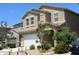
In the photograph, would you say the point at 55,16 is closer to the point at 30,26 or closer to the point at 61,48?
the point at 30,26

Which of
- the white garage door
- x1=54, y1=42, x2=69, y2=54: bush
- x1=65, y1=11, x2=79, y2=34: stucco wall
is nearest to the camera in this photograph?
x1=54, y1=42, x2=69, y2=54: bush

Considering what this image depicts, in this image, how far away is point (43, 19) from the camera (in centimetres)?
922

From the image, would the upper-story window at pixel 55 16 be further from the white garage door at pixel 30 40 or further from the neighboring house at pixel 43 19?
the white garage door at pixel 30 40

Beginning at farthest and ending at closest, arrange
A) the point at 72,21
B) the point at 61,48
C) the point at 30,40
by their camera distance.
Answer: the point at 30,40 < the point at 72,21 < the point at 61,48

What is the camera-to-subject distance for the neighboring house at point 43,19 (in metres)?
9.13

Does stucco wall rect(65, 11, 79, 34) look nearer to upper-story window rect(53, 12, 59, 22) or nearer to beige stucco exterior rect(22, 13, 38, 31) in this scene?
upper-story window rect(53, 12, 59, 22)

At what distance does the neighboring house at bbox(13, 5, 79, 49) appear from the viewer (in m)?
9.13

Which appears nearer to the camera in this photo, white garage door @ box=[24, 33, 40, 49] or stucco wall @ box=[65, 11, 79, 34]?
stucco wall @ box=[65, 11, 79, 34]

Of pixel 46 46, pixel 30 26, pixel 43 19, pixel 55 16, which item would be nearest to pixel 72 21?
pixel 55 16

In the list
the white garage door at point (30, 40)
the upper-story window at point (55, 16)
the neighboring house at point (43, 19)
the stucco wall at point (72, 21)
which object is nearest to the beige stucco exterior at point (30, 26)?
the neighboring house at point (43, 19)

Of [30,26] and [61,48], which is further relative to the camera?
[30,26]

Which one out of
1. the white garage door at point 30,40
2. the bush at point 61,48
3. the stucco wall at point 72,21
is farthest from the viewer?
the white garage door at point 30,40

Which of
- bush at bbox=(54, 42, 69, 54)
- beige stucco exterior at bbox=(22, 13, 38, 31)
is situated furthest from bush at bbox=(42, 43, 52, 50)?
beige stucco exterior at bbox=(22, 13, 38, 31)
